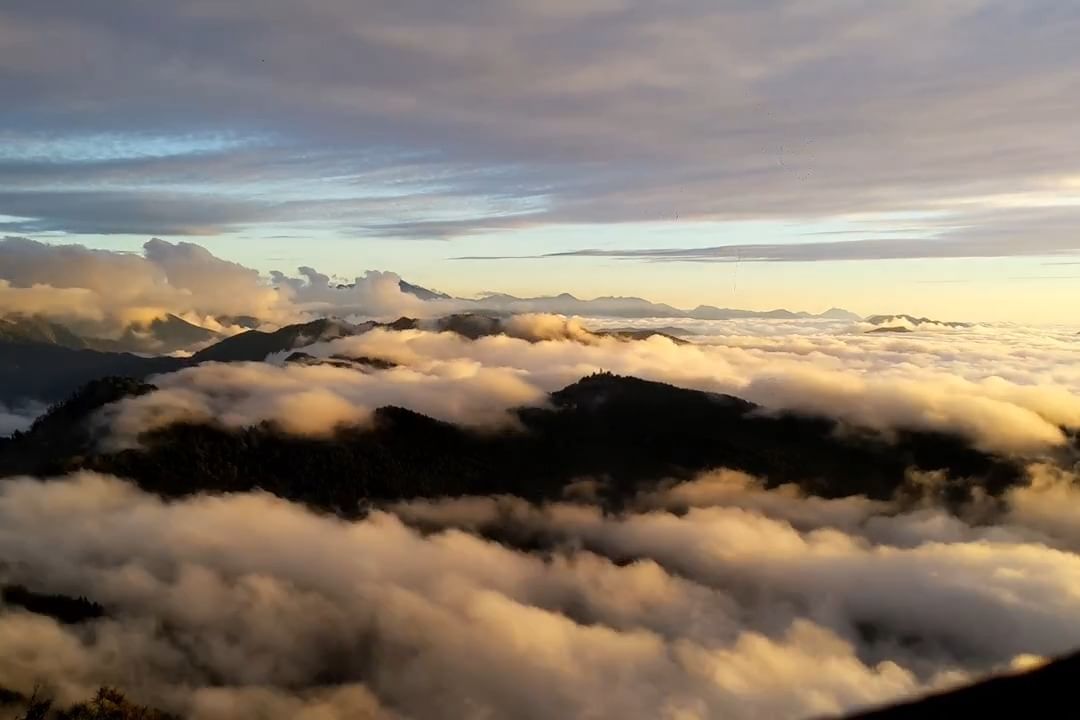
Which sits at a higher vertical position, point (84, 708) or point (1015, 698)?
point (1015, 698)

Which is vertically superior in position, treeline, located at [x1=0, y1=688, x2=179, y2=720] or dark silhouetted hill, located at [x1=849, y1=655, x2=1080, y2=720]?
dark silhouetted hill, located at [x1=849, y1=655, x2=1080, y2=720]

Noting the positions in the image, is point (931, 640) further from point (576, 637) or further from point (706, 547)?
point (706, 547)

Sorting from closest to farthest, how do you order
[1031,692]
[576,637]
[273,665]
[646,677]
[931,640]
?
[1031,692], [931,640], [646,677], [576,637], [273,665]

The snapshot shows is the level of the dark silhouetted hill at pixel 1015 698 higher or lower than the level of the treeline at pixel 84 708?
higher

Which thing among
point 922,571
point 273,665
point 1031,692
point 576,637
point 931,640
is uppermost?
point 1031,692

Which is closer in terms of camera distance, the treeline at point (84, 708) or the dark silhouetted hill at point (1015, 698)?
the dark silhouetted hill at point (1015, 698)

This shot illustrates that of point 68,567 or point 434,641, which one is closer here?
point 434,641

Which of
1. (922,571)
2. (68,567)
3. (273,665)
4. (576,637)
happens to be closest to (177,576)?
(68,567)

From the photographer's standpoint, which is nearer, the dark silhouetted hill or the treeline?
the dark silhouetted hill

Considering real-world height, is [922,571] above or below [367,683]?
above

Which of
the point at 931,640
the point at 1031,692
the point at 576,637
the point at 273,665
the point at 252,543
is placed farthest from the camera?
the point at 252,543
